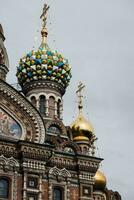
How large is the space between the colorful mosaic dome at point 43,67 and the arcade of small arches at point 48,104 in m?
0.75

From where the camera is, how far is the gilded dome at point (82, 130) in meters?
20.9

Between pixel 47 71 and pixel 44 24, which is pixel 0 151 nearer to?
pixel 47 71

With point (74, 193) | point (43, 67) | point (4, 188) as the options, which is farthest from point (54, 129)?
point (4, 188)

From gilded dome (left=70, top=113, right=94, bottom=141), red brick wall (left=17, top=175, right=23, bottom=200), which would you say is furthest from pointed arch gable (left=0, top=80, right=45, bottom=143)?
gilded dome (left=70, top=113, right=94, bottom=141)

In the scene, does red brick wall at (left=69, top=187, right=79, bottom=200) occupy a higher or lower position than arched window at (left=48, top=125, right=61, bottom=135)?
lower

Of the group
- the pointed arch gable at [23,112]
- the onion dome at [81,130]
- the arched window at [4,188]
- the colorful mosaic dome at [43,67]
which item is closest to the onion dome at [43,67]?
the colorful mosaic dome at [43,67]

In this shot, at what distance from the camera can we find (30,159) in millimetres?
17172

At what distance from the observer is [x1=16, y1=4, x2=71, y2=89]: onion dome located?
22453mm

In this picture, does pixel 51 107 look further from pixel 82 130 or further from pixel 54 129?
pixel 82 130

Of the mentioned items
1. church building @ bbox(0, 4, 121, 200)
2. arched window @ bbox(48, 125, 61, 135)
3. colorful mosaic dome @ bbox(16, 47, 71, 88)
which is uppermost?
colorful mosaic dome @ bbox(16, 47, 71, 88)

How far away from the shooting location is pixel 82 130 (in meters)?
21.1

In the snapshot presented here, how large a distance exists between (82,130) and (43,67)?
335cm

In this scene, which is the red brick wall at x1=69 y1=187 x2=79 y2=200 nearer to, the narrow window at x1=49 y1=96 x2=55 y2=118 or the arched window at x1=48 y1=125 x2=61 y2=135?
the arched window at x1=48 y1=125 x2=61 y2=135

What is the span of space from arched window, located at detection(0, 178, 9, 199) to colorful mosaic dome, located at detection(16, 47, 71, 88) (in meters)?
6.71
